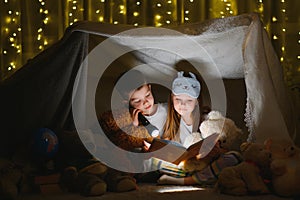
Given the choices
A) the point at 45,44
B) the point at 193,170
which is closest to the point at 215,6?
the point at 45,44

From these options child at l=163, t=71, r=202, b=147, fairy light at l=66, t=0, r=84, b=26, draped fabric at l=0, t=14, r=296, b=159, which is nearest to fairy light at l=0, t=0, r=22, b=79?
fairy light at l=66, t=0, r=84, b=26

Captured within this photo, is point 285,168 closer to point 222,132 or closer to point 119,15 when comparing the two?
point 222,132

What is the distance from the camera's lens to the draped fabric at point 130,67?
189 centimetres

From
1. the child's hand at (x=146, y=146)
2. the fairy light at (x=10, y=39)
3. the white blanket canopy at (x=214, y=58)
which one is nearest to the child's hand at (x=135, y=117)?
the child's hand at (x=146, y=146)

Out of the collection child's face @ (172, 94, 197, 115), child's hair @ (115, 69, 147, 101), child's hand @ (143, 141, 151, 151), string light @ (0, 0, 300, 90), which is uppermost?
string light @ (0, 0, 300, 90)

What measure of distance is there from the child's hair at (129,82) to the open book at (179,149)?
1.09 ft

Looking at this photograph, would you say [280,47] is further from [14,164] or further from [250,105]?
[14,164]

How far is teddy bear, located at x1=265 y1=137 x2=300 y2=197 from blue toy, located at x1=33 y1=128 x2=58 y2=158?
2.68 feet

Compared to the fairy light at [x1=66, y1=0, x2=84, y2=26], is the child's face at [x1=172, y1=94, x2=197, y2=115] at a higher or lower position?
lower

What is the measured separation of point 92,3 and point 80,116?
93cm

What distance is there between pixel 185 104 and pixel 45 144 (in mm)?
656

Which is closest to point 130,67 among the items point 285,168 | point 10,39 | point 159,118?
point 159,118

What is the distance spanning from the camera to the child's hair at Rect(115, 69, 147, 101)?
7.27 feet

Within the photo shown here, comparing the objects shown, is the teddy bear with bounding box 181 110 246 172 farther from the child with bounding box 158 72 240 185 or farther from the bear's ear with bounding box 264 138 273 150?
the bear's ear with bounding box 264 138 273 150
